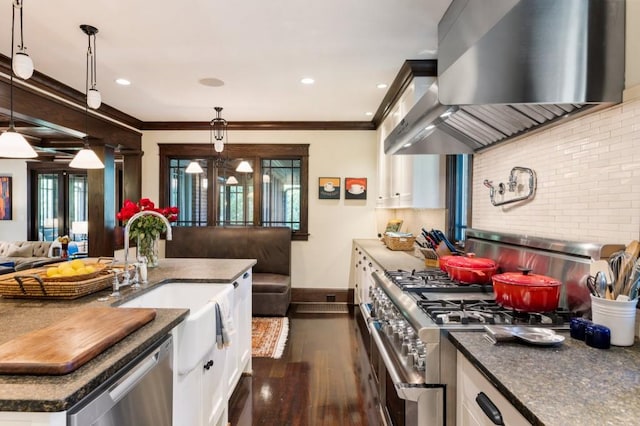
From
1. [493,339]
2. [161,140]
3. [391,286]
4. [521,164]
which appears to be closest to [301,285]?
[161,140]

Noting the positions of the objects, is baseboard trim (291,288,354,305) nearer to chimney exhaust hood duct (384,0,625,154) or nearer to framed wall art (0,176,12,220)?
chimney exhaust hood duct (384,0,625,154)

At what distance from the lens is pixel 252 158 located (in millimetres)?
5418

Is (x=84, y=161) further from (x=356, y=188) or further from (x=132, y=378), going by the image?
(x=356, y=188)

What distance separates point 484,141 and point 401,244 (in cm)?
170

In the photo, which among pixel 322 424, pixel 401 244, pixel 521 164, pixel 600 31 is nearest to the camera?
pixel 600 31

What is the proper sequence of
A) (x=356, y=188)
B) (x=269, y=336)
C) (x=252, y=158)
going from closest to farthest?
1. (x=269, y=336)
2. (x=356, y=188)
3. (x=252, y=158)

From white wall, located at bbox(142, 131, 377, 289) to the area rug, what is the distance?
1.08 meters

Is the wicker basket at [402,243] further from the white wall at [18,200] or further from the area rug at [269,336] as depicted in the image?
the white wall at [18,200]

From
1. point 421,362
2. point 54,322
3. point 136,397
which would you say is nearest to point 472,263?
point 421,362

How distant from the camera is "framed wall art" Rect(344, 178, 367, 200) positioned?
5.31 meters

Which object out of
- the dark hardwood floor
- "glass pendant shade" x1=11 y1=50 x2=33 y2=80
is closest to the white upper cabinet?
the dark hardwood floor

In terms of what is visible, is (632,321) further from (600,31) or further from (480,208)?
(480,208)

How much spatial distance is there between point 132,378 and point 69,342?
215mm

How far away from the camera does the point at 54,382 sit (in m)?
0.90
